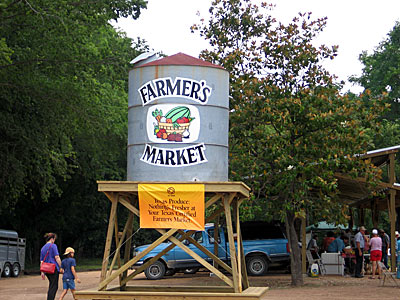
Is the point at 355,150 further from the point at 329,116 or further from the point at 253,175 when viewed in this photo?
the point at 253,175

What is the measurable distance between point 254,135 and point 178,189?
28.3 ft

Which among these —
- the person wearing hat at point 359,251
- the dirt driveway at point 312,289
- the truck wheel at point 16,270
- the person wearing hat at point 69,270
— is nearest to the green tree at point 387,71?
the person wearing hat at point 359,251

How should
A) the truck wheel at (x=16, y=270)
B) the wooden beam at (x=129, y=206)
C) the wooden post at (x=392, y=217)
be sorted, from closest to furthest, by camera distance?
the wooden beam at (x=129, y=206)
the wooden post at (x=392, y=217)
the truck wheel at (x=16, y=270)

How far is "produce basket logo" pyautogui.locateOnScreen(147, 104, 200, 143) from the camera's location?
12.7 meters

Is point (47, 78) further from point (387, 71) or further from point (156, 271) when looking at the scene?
point (387, 71)

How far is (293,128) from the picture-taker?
20516mm

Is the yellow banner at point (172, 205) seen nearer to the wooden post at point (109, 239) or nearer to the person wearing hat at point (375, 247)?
the wooden post at point (109, 239)

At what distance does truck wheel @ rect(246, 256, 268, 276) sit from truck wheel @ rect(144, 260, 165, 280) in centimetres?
327

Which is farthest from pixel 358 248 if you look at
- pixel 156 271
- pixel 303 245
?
pixel 156 271

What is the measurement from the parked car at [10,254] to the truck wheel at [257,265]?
11.8 m

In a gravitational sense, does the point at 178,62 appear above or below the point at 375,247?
above

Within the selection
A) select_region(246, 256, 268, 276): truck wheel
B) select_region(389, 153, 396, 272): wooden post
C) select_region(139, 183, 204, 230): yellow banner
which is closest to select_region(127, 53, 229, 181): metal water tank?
select_region(139, 183, 204, 230): yellow banner

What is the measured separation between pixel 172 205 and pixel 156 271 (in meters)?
14.0

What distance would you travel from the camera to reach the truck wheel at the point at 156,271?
26328 millimetres
